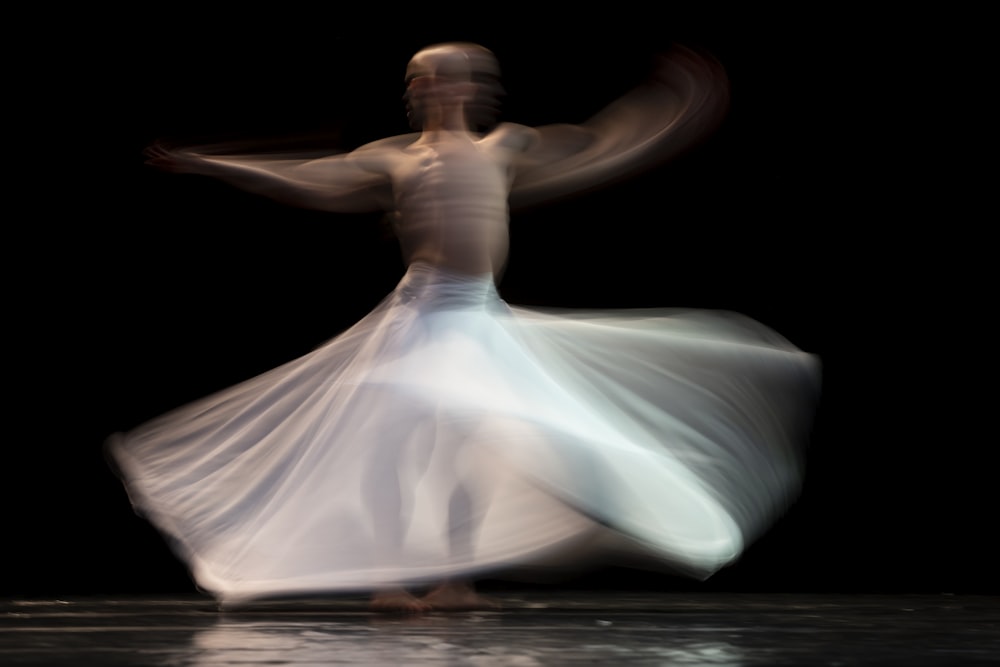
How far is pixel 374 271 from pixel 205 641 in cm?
196

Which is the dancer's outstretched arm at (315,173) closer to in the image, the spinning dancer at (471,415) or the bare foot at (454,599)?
the spinning dancer at (471,415)

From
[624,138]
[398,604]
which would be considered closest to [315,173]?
[624,138]

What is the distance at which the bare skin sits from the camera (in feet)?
10.0

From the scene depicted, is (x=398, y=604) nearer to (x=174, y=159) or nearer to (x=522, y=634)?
(x=522, y=634)

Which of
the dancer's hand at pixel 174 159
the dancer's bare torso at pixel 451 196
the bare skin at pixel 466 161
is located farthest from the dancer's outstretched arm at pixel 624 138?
the dancer's hand at pixel 174 159

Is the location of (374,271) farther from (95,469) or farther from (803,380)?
(803,380)

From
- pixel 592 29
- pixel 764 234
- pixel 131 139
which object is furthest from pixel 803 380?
pixel 131 139

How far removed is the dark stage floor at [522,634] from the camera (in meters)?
1.96

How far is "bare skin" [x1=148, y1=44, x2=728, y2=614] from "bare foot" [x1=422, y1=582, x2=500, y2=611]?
0.01 m

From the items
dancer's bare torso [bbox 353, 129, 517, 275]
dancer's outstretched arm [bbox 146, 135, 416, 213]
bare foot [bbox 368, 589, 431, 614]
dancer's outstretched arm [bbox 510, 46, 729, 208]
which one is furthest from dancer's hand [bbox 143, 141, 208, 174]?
bare foot [bbox 368, 589, 431, 614]

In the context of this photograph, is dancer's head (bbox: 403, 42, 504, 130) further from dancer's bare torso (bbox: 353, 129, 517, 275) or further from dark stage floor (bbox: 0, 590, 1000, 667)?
dark stage floor (bbox: 0, 590, 1000, 667)

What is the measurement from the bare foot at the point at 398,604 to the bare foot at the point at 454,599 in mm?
33

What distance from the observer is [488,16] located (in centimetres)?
400

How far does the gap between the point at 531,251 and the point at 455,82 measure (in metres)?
0.99
